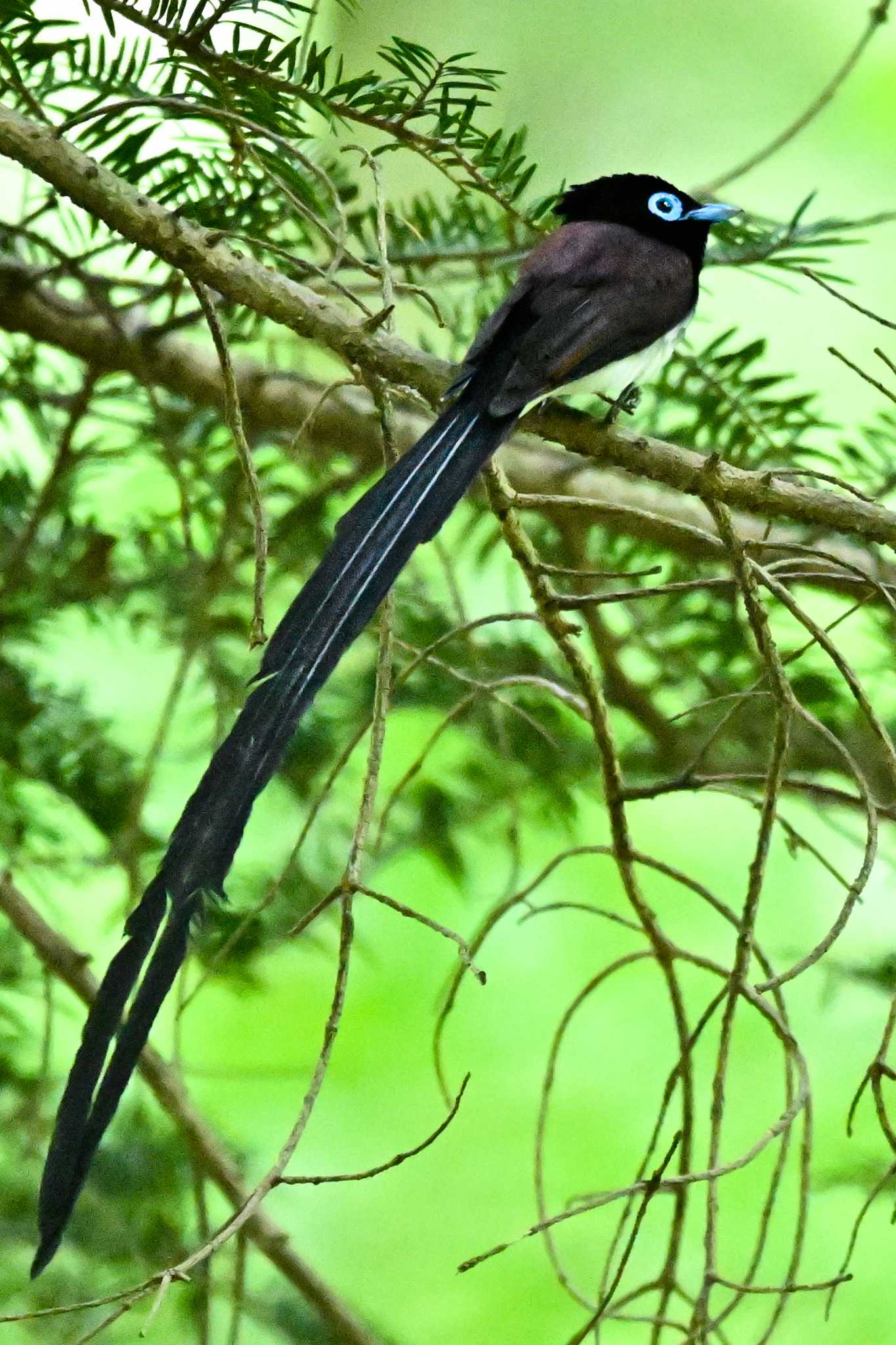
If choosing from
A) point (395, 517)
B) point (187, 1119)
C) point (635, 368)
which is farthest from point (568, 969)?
point (395, 517)

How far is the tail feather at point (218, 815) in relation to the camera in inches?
A: 10.9

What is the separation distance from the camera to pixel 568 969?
1.00 metres

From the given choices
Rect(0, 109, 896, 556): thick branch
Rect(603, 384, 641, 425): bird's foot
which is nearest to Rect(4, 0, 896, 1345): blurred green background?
Rect(603, 384, 641, 425): bird's foot

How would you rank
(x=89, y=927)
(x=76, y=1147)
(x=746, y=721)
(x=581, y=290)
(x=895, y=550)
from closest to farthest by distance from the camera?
1. (x=76, y=1147)
2. (x=895, y=550)
3. (x=581, y=290)
4. (x=746, y=721)
5. (x=89, y=927)

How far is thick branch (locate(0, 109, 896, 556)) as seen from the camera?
15.2 inches

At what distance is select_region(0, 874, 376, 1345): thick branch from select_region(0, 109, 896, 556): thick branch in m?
0.29

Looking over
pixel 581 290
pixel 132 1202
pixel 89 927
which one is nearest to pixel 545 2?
pixel 581 290

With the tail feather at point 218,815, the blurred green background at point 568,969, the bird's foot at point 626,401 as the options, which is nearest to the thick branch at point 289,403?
the bird's foot at point 626,401

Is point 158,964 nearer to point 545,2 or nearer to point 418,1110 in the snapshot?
point 418,1110

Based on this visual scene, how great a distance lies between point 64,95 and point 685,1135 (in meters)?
0.50

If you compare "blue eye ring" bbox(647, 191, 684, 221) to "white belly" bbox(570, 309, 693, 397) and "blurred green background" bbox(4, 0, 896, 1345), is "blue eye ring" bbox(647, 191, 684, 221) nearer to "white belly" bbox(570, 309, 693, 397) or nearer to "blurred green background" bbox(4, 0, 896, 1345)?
"white belly" bbox(570, 309, 693, 397)


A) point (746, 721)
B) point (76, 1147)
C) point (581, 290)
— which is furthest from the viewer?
point (746, 721)

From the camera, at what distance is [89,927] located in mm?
920

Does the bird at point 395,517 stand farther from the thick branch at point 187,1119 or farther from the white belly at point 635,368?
the thick branch at point 187,1119
